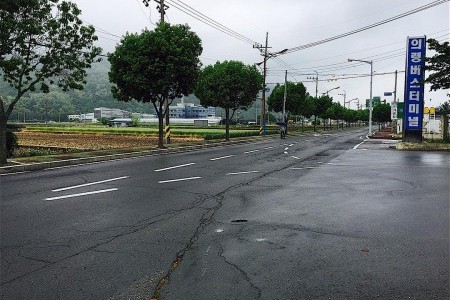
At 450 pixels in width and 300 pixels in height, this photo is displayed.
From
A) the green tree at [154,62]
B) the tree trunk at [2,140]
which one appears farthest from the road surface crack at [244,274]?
the green tree at [154,62]

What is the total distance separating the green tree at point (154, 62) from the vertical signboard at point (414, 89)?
13891 mm

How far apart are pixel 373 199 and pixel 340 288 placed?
486 cm

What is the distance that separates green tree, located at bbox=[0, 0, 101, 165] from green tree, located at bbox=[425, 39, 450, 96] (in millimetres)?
18567

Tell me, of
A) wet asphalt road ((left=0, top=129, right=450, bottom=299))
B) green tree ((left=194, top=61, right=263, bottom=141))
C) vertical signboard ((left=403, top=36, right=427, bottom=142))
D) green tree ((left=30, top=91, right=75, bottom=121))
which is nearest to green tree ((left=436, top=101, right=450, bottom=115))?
vertical signboard ((left=403, top=36, right=427, bottom=142))

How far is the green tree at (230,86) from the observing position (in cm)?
3225

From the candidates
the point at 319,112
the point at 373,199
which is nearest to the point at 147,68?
the point at 373,199

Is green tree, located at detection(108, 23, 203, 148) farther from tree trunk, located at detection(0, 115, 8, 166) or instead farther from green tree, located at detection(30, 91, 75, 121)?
green tree, located at detection(30, 91, 75, 121)

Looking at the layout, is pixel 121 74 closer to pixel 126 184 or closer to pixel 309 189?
pixel 126 184

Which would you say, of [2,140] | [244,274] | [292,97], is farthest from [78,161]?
[292,97]

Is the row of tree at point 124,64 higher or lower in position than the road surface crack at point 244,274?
higher

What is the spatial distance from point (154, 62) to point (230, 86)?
40.0 ft

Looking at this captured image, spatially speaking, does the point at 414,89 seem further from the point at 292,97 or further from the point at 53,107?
the point at 53,107

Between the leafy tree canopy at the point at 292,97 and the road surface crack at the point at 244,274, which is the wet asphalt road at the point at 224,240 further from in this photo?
the leafy tree canopy at the point at 292,97

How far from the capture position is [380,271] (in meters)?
4.21
